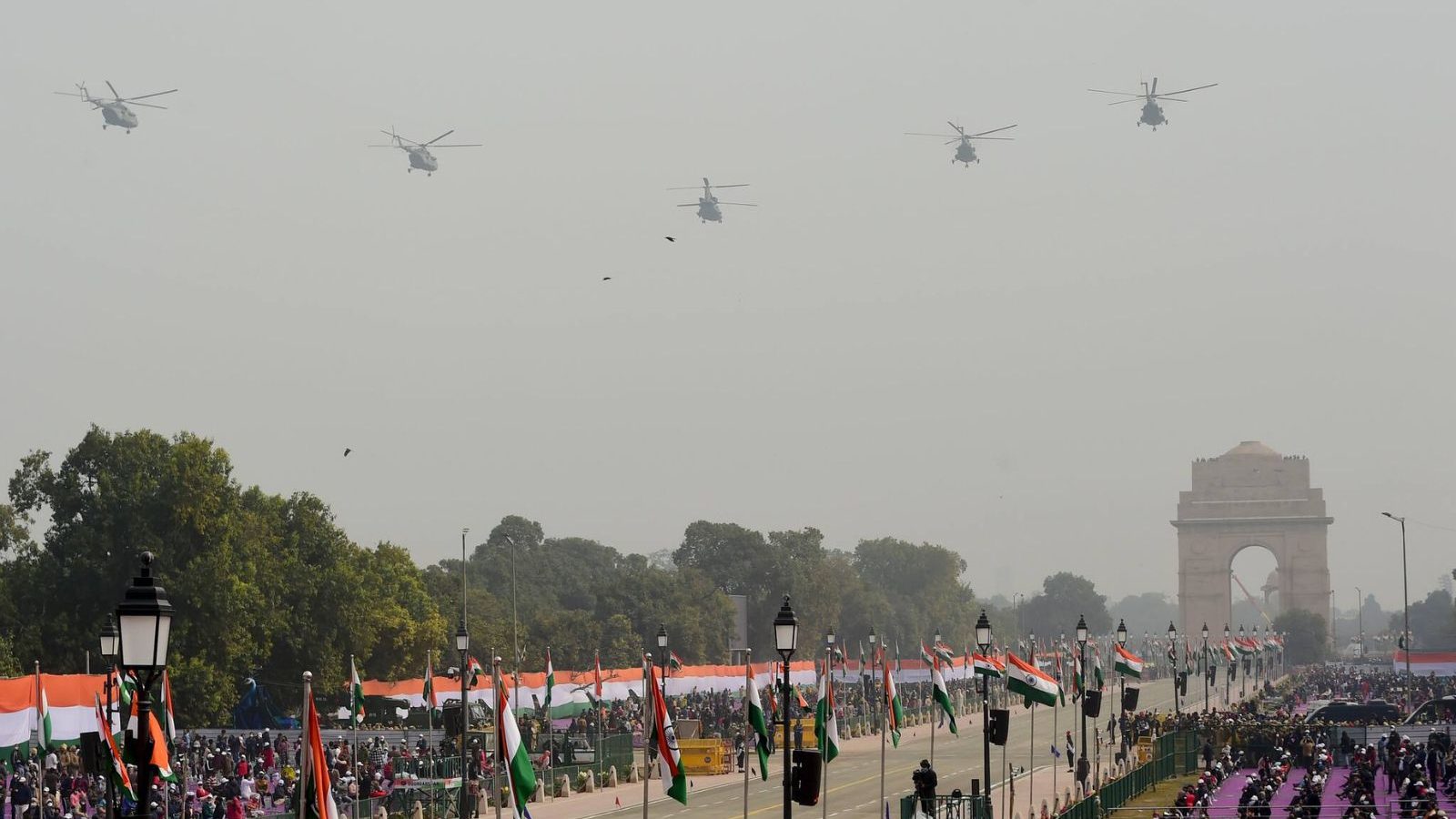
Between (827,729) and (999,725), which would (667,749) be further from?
(999,725)

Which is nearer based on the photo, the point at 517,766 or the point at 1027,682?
the point at 517,766

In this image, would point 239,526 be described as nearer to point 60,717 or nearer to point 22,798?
point 60,717

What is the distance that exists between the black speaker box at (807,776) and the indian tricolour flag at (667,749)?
3856mm

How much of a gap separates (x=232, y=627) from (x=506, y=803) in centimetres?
2299

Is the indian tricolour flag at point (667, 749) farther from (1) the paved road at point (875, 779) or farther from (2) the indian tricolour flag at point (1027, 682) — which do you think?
(1) the paved road at point (875, 779)

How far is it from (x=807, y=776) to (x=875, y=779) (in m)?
42.3

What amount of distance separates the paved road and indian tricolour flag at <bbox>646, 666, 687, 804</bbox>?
2241 cm

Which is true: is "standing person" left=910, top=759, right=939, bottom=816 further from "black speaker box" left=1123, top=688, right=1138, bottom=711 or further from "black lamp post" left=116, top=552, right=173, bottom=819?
"black speaker box" left=1123, top=688, right=1138, bottom=711

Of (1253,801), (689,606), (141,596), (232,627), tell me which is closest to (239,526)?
(232,627)

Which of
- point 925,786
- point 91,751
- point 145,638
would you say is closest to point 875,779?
point 925,786

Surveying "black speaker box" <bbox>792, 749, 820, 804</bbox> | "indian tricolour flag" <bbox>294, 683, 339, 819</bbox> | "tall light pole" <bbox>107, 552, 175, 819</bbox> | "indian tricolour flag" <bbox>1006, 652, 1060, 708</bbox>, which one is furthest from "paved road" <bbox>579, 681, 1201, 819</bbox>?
A: "tall light pole" <bbox>107, 552, 175, 819</bbox>

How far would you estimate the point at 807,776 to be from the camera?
25.2 meters

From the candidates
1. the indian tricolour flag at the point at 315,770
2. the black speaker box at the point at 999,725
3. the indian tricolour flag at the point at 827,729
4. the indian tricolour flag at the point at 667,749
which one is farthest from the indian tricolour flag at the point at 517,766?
the black speaker box at the point at 999,725

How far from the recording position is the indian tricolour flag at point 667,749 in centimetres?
2945
